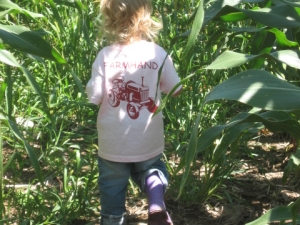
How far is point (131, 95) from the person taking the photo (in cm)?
247

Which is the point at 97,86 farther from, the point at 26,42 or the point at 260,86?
the point at 260,86

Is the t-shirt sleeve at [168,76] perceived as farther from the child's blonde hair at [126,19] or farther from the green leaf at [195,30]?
the green leaf at [195,30]

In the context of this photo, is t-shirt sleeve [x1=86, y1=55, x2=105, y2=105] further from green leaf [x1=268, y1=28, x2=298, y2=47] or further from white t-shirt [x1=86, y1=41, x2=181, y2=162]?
green leaf [x1=268, y1=28, x2=298, y2=47]

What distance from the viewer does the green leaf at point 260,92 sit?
1.52m

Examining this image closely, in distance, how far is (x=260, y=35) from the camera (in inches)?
89.3

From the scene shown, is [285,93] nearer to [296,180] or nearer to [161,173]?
[161,173]

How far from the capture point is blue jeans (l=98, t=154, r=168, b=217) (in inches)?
101

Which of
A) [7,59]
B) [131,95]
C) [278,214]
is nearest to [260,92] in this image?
[278,214]

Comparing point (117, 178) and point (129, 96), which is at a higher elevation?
point (129, 96)

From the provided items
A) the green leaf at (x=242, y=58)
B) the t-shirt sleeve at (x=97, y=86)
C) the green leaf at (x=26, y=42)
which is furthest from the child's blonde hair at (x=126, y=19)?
the green leaf at (x=242, y=58)

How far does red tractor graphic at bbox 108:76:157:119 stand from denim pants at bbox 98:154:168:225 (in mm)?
212

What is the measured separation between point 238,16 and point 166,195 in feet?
3.59

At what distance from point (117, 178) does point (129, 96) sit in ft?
1.12

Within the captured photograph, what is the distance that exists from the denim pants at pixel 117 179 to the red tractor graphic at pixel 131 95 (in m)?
0.21
